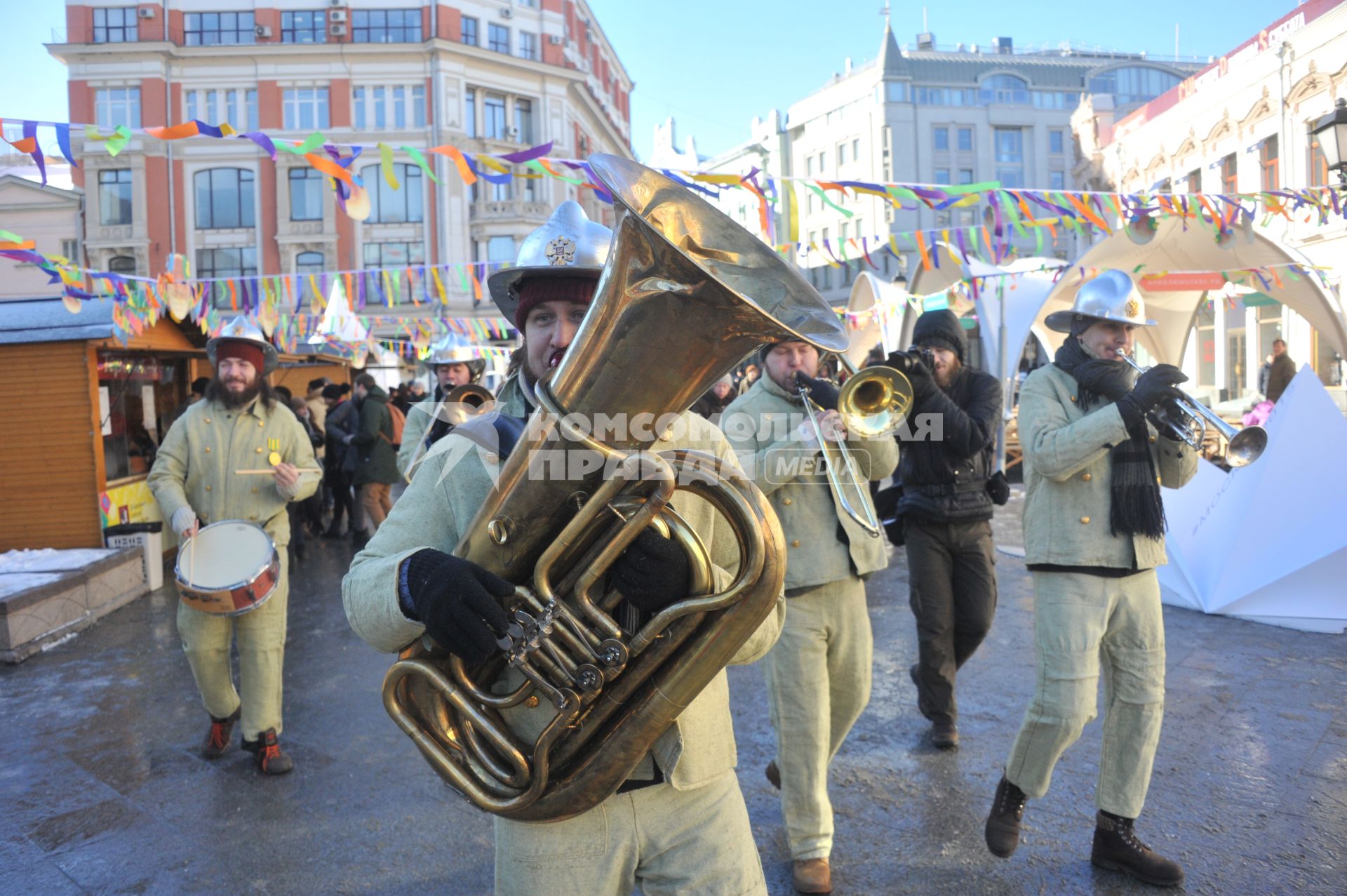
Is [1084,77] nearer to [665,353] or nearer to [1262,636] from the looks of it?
[1262,636]

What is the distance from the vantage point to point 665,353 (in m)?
1.54

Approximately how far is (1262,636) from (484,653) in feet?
19.7

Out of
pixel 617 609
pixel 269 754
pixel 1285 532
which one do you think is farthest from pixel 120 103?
pixel 617 609

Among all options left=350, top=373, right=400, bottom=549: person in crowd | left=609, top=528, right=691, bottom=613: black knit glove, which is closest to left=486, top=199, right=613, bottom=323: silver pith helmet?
left=609, top=528, right=691, bottom=613: black knit glove

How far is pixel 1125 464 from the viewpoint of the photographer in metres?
3.25

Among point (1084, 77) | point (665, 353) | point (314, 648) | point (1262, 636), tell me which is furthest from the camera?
point (1084, 77)

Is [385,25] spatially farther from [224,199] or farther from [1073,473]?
[1073,473]

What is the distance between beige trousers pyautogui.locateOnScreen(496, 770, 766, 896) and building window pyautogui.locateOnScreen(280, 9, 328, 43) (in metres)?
42.7

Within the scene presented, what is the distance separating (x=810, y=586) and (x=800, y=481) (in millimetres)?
426

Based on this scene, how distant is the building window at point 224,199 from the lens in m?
37.2

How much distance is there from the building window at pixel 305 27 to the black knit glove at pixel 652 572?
42639 millimetres

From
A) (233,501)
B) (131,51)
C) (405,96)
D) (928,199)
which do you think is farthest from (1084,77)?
(233,501)

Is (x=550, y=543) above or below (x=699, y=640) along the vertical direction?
above

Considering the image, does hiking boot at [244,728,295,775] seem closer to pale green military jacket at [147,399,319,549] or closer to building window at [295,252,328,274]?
pale green military jacket at [147,399,319,549]
